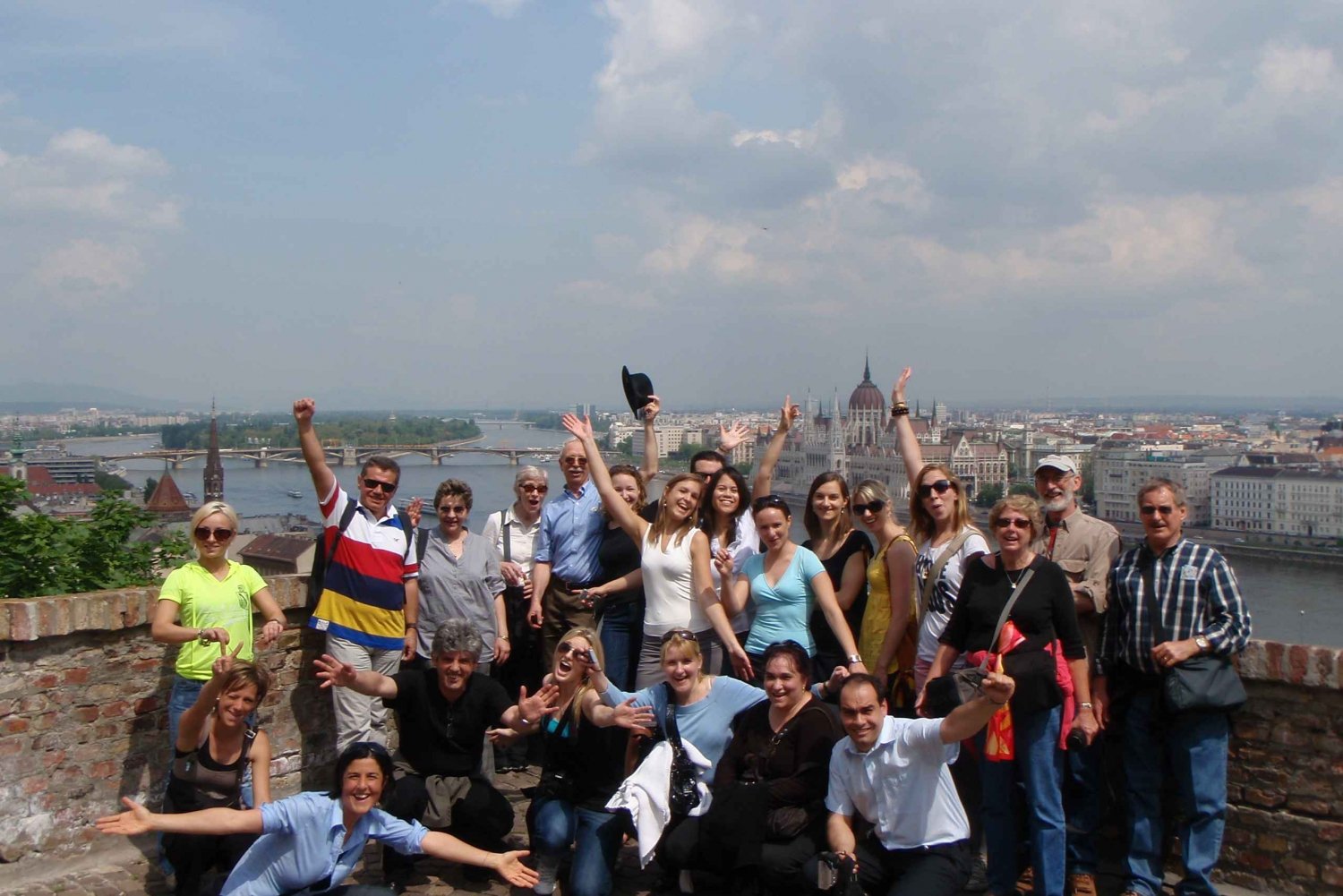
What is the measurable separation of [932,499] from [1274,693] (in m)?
1.16

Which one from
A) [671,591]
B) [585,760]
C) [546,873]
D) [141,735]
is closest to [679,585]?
[671,591]

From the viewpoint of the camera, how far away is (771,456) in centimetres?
443

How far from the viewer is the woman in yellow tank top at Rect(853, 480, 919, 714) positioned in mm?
3703

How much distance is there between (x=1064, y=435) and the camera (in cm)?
10262

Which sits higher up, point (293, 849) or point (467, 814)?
point (293, 849)

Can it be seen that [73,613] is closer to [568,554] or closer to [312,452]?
[312,452]

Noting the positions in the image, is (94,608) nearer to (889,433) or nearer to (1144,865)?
(1144,865)

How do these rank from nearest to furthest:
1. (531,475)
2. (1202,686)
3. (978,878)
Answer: (1202,686) < (978,878) < (531,475)

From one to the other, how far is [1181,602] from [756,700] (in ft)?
4.20

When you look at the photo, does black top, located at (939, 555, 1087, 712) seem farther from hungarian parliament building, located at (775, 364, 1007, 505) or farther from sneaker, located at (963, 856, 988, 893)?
hungarian parliament building, located at (775, 364, 1007, 505)

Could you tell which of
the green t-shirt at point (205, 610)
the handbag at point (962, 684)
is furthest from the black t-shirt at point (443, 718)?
the handbag at point (962, 684)

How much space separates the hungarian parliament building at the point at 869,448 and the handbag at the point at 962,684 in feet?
212

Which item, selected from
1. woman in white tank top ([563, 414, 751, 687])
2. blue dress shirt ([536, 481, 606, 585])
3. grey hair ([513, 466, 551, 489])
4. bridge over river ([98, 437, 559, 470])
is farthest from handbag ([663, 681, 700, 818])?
bridge over river ([98, 437, 559, 470])

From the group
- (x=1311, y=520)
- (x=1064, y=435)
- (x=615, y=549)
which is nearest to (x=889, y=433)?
(x=1064, y=435)
